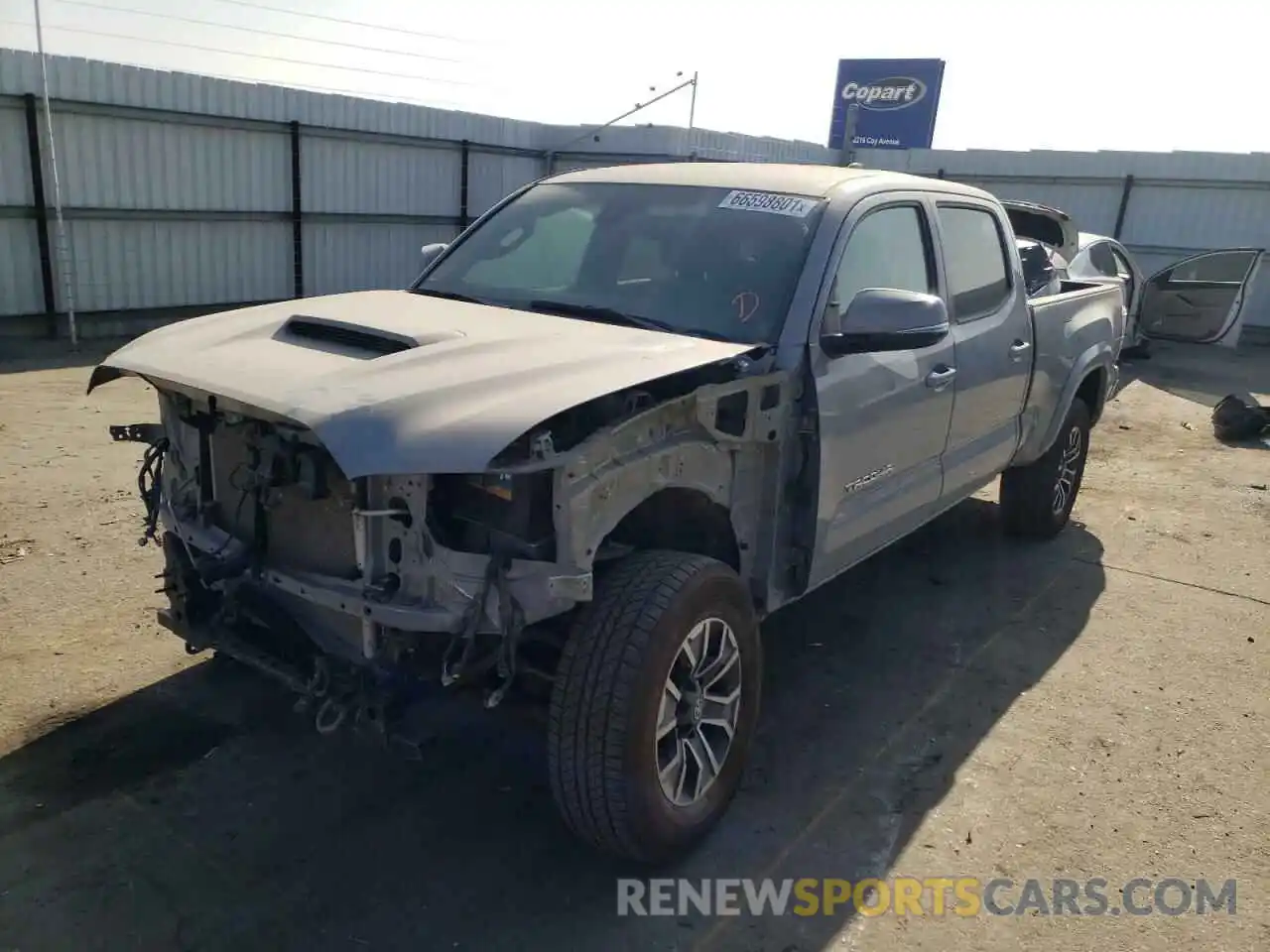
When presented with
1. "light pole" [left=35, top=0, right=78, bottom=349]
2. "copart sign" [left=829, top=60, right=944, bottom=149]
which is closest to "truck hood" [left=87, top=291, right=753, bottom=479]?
"light pole" [left=35, top=0, right=78, bottom=349]

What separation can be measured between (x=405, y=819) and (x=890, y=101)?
37213 millimetres

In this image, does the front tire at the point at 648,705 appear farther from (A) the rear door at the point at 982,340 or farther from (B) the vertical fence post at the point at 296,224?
(B) the vertical fence post at the point at 296,224

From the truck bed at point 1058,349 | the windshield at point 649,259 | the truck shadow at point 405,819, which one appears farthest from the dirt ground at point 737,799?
the windshield at point 649,259

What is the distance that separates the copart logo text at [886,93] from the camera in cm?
3544

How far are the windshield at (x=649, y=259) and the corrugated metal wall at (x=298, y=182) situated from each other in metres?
9.20

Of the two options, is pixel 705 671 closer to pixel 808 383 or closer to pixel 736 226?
pixel 808 383

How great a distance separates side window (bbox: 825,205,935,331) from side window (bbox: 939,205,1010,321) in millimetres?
191

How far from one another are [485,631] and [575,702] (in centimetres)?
32

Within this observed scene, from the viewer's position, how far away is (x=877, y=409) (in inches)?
147

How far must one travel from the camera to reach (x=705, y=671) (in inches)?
119

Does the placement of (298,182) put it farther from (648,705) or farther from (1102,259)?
(648,705)

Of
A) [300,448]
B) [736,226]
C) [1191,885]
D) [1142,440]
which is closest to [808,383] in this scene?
[736,226]

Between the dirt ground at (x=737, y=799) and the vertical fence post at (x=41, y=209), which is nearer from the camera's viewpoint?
the dirt ground at (x=737, y=799)

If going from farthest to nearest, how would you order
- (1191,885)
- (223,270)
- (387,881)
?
(223,270)
(1191,885)
(387,881)
